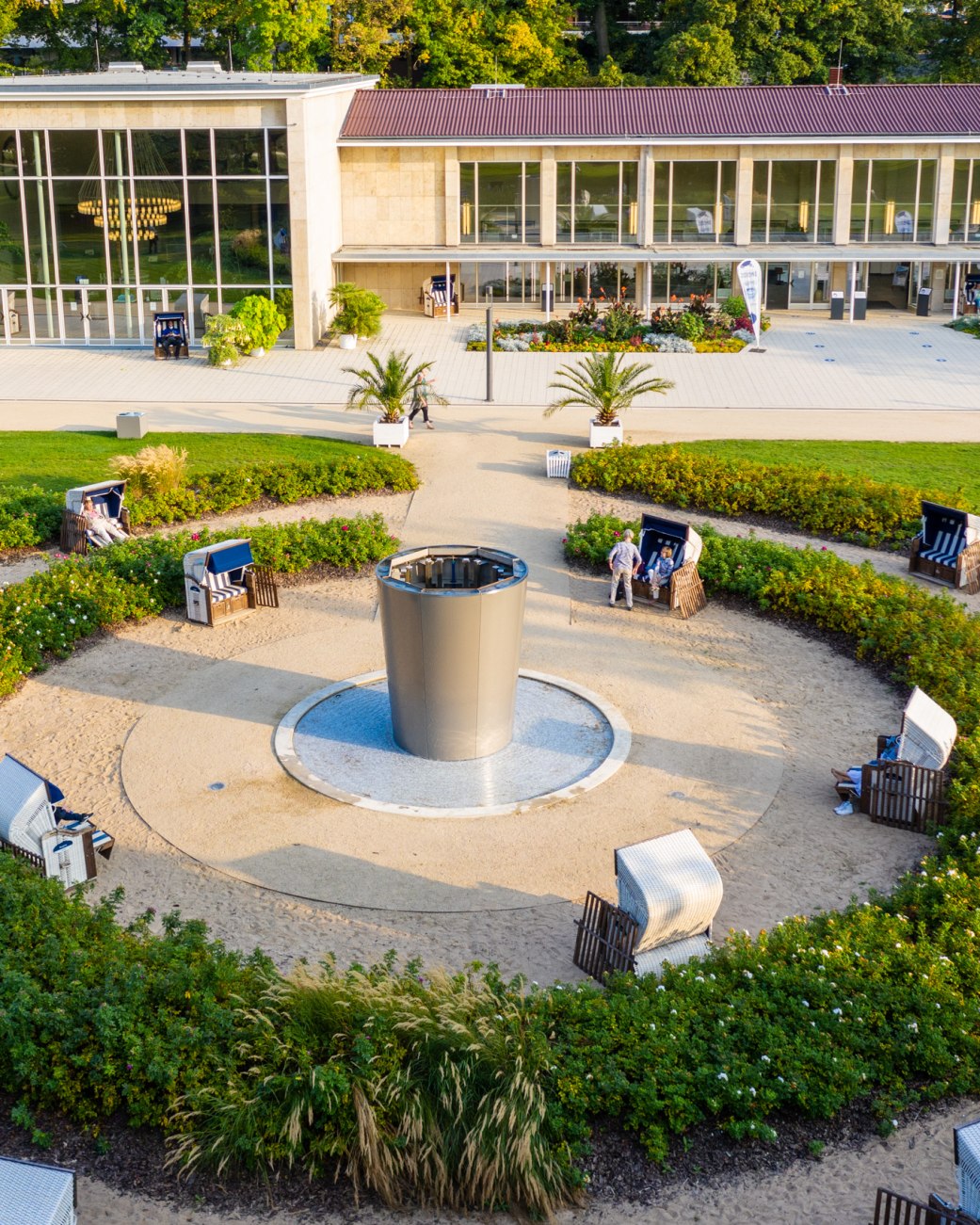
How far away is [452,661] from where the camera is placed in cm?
A: 1433

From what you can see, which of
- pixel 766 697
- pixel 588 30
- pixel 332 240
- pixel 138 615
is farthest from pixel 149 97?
pixel 588 30

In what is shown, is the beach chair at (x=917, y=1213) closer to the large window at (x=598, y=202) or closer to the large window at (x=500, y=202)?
the large window at (x=598, y=202)

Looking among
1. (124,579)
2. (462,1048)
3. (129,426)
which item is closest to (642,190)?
(129,426)

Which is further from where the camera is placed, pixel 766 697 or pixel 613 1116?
pixel 766 697

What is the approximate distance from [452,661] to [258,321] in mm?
22753

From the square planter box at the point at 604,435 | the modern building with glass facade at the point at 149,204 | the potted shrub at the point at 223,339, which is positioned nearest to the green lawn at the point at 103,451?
the square planter box at the point at 604,435

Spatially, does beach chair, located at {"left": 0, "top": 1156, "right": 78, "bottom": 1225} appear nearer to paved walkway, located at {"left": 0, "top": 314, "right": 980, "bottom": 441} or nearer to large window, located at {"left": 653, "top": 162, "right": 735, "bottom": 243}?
paved walkway, located at {"left": 0, "top": 314, "right": 980, "bottom": 441}

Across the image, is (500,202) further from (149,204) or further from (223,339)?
(223,339)

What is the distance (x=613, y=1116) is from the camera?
→ 9180 millimetres

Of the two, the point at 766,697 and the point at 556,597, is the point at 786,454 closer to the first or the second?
the point at 556,597

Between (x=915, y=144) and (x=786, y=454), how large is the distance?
18911mm

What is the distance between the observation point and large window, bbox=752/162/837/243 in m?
41.2

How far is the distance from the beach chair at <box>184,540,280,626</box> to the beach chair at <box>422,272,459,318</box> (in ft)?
73.6

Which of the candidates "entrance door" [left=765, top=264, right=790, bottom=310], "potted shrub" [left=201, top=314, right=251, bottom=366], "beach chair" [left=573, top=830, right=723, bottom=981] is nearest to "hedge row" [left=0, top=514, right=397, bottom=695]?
"beach chair" [left=573, top=830, right=723, bottom=981]
